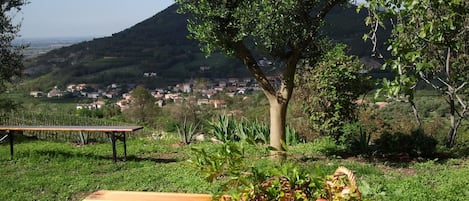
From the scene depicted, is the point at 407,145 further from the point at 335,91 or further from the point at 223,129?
the point at 223,129

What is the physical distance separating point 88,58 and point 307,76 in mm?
77187

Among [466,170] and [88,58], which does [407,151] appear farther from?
[88,58]

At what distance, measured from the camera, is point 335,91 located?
30.6 ft

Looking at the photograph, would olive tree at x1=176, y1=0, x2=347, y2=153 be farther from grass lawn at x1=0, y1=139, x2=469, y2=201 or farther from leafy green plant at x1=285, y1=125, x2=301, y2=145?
leafy green plant at x1=285, y1=125, x2=301, y2=145

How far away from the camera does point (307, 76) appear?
33.6ft

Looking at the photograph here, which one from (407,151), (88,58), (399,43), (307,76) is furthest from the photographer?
(88,58)

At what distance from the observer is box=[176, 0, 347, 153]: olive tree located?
5.77m

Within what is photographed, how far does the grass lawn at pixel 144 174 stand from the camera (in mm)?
5734

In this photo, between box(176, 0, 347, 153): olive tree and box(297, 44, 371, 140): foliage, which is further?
box(297, 44, 371, 140): foliage

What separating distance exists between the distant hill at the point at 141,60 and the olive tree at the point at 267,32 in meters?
44.9

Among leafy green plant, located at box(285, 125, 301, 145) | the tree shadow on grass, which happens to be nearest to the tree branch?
the tree shadow on grass

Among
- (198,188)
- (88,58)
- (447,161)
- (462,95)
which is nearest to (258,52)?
(198,188)

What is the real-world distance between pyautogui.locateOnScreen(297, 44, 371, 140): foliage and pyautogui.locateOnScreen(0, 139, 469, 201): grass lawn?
1.94ft

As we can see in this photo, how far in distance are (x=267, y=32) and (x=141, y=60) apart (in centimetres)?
7410
